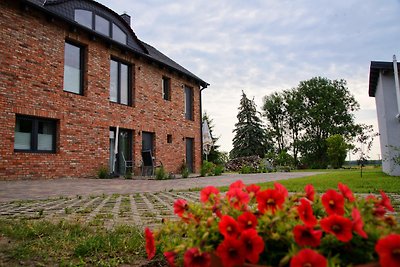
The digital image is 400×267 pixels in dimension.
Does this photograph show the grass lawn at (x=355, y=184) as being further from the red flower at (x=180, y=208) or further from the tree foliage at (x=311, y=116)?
the tree foliage at (x=311, y=116)

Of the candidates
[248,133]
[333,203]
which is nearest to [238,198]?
[333,203]

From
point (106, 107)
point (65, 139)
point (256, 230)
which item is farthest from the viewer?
point (106, 107)

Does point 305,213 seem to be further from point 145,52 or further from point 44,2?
point 145,52

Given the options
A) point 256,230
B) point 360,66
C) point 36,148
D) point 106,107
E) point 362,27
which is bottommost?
point 256,230

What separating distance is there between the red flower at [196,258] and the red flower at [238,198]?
229mm

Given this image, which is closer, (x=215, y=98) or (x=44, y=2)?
(x=44, y=2)

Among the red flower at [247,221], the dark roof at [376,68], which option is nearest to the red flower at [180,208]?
the red flower at [247,221]

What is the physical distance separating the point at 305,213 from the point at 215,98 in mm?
29379

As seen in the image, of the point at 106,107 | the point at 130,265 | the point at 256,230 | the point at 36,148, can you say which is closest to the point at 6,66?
the point at 36,148

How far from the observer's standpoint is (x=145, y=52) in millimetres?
14195

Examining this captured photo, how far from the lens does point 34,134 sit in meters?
9.36

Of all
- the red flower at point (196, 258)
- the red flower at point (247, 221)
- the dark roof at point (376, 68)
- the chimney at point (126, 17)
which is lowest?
the red flower at point (196, 258)

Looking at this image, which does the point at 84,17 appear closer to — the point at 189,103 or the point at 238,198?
the point at 189,103

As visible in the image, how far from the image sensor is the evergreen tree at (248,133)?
36.4 m
